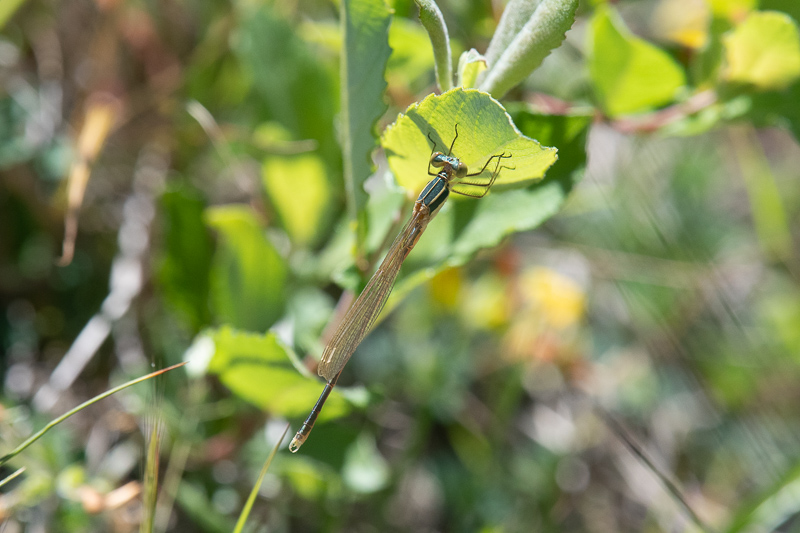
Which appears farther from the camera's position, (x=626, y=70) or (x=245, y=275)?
(x=245, y=275)

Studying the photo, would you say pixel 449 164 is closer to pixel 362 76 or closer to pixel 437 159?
pixel 437 159

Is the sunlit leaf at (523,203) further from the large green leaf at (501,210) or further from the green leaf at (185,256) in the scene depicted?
the green leaf at (185,256)

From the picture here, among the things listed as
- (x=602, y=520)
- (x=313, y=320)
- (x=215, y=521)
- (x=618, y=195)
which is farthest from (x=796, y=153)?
(x=215, y=521)

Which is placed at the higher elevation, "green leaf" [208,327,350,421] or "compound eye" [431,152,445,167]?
"compound eye" [431,152,445,167]

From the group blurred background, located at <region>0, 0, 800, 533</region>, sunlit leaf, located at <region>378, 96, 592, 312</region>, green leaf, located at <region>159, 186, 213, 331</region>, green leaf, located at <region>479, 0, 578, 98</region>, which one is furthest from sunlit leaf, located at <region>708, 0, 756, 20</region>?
green leaf, located at <region>159, 186, 213, 331</region>

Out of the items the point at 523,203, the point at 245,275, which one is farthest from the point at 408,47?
the point at 245,275

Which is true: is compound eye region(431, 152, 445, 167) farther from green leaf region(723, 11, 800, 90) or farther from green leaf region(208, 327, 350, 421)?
green leaf region(723, 11, 800, 90)
